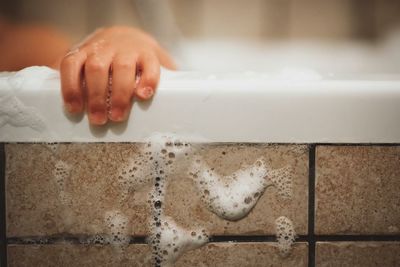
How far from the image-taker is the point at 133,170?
533 mm

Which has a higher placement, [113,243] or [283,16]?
[283,16]

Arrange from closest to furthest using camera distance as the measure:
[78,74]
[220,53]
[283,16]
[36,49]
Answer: [78,74]
[36,49]
[283,16]
[220,53]

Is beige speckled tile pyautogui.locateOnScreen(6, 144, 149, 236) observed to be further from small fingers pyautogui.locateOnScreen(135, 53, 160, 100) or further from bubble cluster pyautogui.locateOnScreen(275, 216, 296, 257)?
bubble cluster pyautogui.locateOnScreen(275, 216, 296, 257)

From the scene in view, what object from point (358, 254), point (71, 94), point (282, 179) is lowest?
point (358, 254)

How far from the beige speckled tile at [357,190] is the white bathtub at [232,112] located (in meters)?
0.02

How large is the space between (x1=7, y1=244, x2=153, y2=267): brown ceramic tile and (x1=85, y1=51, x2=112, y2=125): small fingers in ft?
0.56

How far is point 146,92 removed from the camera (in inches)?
20.1

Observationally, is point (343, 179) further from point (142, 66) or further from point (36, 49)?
point (36, 49)

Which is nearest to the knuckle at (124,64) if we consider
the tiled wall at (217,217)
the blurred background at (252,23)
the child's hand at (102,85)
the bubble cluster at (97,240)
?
the child's hand at (102,85)

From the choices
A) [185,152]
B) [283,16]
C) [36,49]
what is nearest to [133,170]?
[185,152]

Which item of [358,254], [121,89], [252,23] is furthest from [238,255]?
[252,23]

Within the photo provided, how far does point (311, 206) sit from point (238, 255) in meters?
0.12

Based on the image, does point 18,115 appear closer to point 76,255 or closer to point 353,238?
point 76,255

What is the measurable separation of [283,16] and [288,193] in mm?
1180
